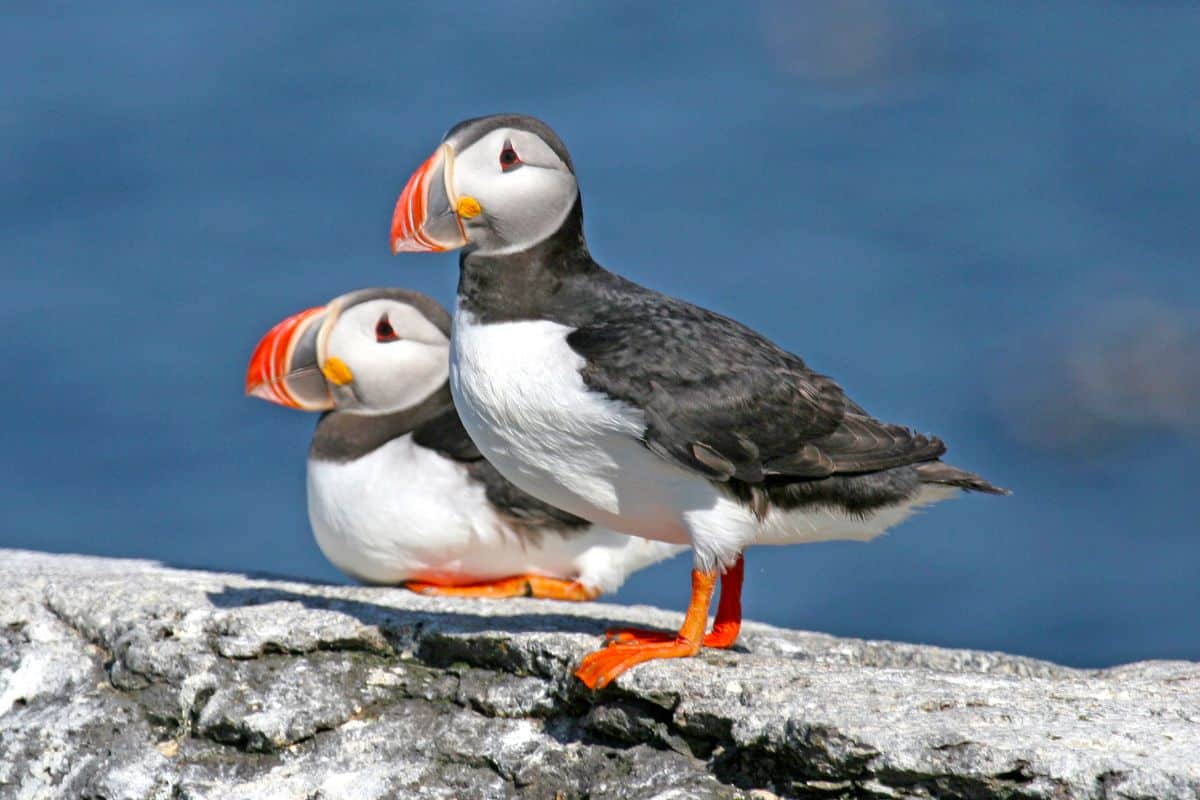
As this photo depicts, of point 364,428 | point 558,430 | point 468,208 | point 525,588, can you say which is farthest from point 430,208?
point 525,588

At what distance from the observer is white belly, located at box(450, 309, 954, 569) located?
15.6 feet

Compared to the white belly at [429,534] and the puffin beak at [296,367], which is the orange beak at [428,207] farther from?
the puffin beak at [296,367]

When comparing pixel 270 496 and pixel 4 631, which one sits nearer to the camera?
pixel 4 631

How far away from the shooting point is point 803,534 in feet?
16.7

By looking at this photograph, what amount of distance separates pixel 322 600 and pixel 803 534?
1.50 metres

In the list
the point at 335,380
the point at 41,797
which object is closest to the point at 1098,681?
the point at 41,797

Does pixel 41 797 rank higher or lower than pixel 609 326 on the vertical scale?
lower

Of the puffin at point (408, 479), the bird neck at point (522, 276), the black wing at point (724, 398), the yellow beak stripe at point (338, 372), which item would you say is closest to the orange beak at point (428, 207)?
the bird neck at point (522, 276)

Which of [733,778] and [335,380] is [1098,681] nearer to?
[733,778]

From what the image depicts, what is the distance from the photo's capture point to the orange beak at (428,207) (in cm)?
492

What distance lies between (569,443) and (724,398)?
41 centimetres

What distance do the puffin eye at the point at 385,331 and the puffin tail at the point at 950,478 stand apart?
93.9 inches

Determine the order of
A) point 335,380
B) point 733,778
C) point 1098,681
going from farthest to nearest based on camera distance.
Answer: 1. point 335,380
2. point 1098,681
3. point 733,778

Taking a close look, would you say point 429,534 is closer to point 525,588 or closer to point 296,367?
point 525,588
